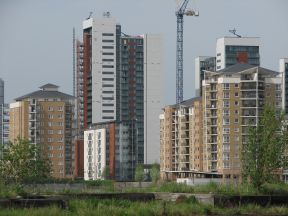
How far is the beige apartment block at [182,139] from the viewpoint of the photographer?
139288 mm

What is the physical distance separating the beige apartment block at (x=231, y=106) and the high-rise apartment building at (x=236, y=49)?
61.2 meters

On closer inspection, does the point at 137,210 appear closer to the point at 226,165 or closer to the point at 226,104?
the point at 226,165

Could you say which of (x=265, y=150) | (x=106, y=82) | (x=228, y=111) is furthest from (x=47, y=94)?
(x=265, y=150)

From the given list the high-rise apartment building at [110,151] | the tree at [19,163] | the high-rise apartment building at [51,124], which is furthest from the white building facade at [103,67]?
the tree at [19,163]

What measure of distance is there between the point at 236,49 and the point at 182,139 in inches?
2035

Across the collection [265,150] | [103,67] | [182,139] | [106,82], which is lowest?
[265,150]

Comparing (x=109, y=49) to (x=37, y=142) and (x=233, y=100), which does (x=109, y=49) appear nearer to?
(x=37, y=142)

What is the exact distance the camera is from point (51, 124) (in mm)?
160750

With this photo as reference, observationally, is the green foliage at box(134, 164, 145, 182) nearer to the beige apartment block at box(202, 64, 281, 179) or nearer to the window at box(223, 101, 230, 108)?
the beige apartment block at box(202, 64, 281, 179)

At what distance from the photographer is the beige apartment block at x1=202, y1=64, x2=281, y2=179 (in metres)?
127

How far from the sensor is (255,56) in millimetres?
192125

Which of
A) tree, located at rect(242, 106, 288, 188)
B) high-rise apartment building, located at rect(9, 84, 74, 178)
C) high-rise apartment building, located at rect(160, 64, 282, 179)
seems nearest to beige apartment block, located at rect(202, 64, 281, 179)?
high-rise apartment building, located at rect(160, 64, 282, 179)

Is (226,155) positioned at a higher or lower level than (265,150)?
lower

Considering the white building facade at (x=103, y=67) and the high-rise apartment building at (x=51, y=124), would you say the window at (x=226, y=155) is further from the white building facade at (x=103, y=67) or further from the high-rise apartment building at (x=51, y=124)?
the white building facade at (x=103, y=67)
